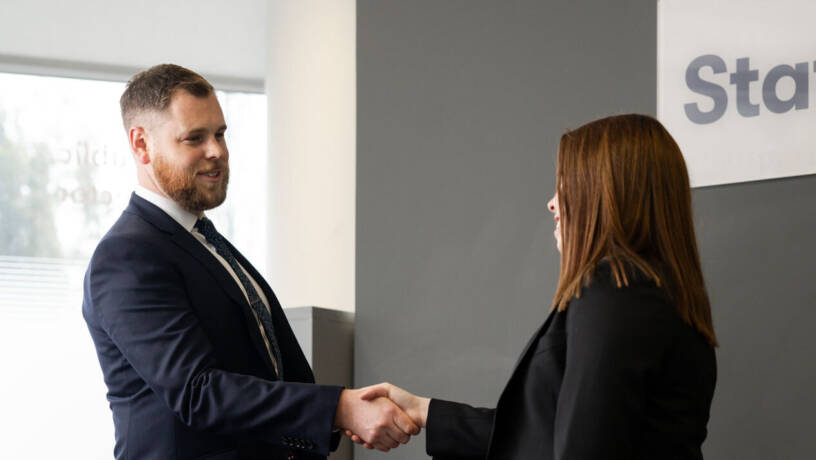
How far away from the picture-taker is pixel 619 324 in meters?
1.47

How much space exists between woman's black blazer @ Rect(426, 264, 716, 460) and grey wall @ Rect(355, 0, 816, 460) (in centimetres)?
97

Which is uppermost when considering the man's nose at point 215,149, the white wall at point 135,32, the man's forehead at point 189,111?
the white wall at point 135,32

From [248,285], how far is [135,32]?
10.0ft

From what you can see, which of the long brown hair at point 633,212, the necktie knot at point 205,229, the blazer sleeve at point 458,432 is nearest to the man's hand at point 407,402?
the blazer sleeve at point 458,432

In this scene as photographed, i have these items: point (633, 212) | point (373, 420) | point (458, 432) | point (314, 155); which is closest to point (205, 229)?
point (373, 420)

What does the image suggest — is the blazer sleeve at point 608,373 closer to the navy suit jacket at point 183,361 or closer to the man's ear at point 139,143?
the navy suit jacket at point 183,361

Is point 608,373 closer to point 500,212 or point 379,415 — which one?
point 379,415

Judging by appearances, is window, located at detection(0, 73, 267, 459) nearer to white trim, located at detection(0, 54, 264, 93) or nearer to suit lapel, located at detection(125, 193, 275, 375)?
white trim, located at detection(0, 54, 264, 93)

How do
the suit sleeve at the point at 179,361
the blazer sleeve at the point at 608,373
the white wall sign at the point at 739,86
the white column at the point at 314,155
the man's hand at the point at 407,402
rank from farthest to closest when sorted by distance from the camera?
the white column at the point at 314,155 < the white wall sign at the point at 739,86 < the man's hand at the point at 407,402 < the suit sleeve at the point at 179,361 < the blazer sleeve at the point at 608,373

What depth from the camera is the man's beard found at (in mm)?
2141

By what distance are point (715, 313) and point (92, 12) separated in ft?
11.5

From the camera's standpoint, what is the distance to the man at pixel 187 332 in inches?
76.1

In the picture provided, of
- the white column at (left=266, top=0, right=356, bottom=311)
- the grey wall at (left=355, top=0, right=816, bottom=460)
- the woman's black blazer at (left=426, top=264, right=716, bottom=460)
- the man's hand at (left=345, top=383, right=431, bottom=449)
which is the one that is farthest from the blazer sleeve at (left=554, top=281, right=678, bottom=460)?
the white column at (left=266, top=0, right=356, bottom=311)

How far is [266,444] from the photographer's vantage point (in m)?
2.08
